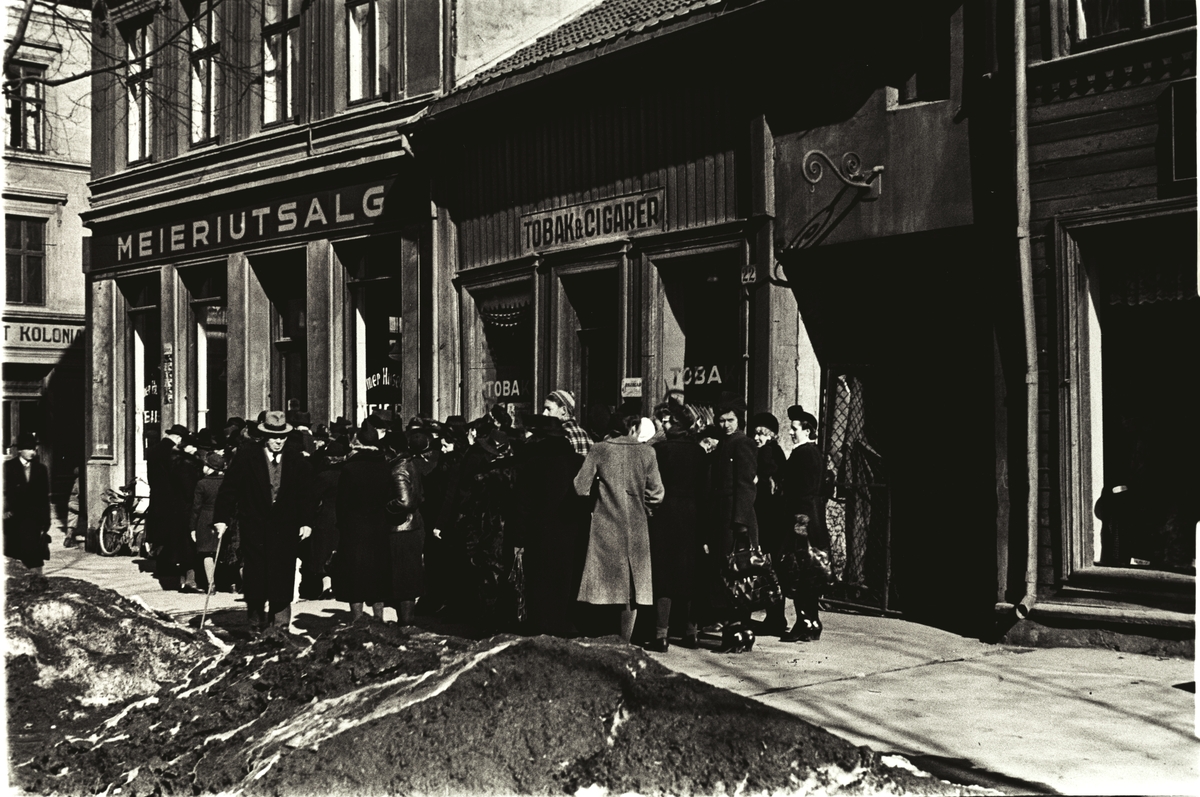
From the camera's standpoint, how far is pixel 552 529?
35.0 feet

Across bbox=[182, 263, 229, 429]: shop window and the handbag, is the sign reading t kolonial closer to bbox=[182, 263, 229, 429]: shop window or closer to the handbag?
the handbag

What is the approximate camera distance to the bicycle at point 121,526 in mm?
21531

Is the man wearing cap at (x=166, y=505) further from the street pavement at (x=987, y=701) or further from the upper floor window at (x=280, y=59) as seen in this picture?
the upper floor window at (x=280, y=59)

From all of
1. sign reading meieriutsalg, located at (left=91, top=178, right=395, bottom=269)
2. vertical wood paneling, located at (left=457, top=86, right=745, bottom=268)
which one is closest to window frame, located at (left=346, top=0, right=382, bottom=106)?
sign reading meieriutsalg, located at (left=91, top=178, right=395, bottom=269)

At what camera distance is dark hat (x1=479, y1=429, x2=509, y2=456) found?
12.5 meters

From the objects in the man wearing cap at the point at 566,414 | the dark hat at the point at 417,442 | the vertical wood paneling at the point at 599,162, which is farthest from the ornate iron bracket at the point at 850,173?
the dark hat at the point at 417,442

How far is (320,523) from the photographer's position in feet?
43.8

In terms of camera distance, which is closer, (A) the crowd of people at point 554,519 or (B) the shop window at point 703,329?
(A) the crowd of people at point 554,519

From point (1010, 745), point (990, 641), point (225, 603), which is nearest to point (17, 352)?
point (225, 603)

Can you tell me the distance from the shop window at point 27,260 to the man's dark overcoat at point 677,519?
26978mm

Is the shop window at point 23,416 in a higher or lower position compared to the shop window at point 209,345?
lower

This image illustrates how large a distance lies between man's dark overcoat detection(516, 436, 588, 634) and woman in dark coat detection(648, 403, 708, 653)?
Result: 1.92ft

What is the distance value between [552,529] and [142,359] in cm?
1655

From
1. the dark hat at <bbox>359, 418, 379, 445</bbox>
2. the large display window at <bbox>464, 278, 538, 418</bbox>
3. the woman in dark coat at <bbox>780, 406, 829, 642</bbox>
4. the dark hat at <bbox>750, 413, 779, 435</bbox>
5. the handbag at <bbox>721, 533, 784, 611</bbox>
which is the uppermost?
the large display window at <bbox>464, 278, 538, 418</bbox>
